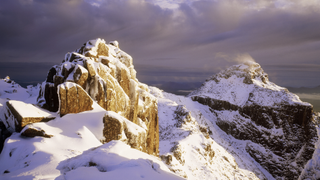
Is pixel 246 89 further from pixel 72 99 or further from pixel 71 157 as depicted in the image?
pixel 71 157

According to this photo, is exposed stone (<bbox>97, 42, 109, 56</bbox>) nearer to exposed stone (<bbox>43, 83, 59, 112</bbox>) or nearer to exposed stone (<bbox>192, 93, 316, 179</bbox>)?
exposed stone (<bbox>43, 83, 59, 112</bbox>)

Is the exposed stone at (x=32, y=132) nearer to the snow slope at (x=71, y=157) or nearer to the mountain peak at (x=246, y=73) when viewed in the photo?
the snow slope at (x=71, y=157)

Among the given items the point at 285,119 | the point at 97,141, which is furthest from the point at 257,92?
the point at 97,141

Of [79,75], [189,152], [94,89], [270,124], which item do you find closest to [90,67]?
[79,75]

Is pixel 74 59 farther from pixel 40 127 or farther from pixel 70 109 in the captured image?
pixel 40 127

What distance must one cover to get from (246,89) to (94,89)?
177 metres

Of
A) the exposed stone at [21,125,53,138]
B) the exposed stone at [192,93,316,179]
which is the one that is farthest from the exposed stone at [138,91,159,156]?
the exposed stone at [192,93,316,179]

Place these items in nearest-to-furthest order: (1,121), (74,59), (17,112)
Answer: (17,112), (1,121), (74,59)

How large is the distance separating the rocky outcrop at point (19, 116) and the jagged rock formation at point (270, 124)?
140629mm

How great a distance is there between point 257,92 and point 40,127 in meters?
172

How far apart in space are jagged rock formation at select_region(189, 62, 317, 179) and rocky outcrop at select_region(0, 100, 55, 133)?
141 meters

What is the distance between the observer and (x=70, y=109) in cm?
1786

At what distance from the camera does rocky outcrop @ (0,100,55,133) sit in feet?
48.4

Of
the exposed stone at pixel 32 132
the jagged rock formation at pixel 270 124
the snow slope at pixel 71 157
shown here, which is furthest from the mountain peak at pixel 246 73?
the exposed stone at pixel 32 132
